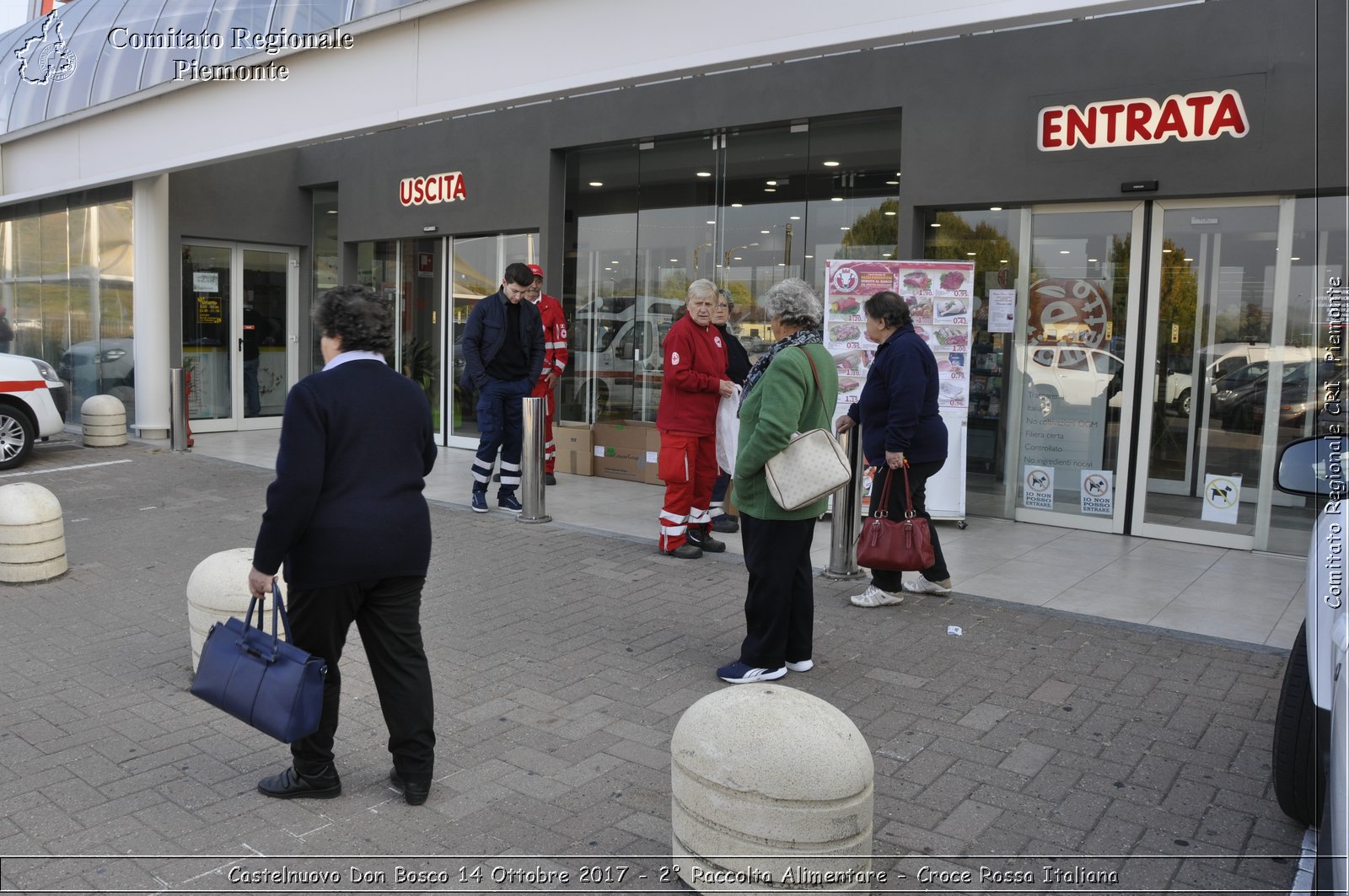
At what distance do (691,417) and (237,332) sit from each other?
1057cm

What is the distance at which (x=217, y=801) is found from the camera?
153 inches

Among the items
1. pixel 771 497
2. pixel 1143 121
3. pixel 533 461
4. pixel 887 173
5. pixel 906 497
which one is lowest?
pixel 533 461

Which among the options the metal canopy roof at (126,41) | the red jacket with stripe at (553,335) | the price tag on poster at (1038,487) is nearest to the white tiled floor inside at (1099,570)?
the price tag on poster at (1038,487)

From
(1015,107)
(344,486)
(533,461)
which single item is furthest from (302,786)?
(1015,107)

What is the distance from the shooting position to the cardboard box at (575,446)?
1189 cm

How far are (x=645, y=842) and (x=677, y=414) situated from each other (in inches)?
172

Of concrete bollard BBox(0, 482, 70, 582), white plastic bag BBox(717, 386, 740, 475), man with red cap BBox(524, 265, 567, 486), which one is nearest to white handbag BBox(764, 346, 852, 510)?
white plastic bag BBox(717, 386, 740, 475)

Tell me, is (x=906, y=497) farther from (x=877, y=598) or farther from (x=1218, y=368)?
(x=1218, y=368)

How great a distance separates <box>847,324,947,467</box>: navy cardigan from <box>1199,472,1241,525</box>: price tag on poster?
11.6ft

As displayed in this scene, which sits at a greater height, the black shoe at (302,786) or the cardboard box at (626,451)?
the cardboard box at (626,451)

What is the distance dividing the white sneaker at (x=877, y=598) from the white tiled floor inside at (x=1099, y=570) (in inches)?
28.2

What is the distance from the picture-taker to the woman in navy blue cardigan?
3.56 m

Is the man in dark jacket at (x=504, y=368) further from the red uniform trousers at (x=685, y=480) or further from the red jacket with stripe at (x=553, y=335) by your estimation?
the red uniform trousers at (x=685, y=480)

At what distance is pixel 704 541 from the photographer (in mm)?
8117
